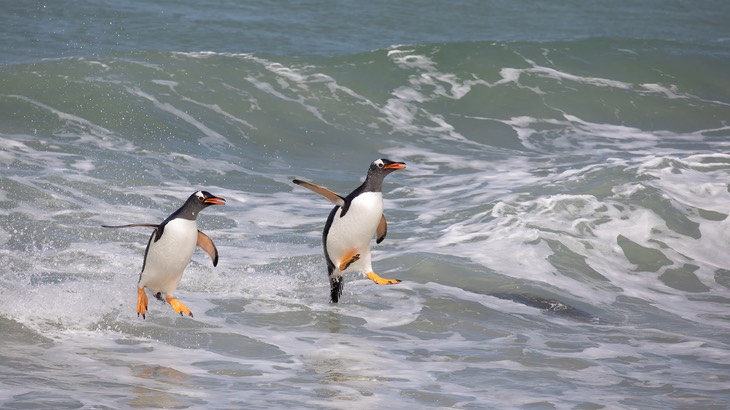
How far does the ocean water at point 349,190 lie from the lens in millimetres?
7348

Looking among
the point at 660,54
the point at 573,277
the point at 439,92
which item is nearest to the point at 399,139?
the point at 439,92

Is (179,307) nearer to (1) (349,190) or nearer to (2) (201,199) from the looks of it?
(2) (201,199)

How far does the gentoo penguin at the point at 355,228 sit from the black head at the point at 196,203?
99cm

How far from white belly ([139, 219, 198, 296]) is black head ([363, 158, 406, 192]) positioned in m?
1.41

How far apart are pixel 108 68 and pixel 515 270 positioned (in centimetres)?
1035

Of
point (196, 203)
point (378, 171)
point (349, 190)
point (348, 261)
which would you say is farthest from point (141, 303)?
point (349, 190)

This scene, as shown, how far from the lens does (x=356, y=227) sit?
879 centimetres

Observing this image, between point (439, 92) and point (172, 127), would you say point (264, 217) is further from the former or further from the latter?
point (439, 92)

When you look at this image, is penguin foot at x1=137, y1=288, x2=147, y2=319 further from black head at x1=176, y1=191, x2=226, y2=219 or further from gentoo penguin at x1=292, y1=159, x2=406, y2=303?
gentoo penguin at x1=292, y1=159, x2=406, y2=303

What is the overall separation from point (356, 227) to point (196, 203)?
1.35 m

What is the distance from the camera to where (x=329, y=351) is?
7844mm

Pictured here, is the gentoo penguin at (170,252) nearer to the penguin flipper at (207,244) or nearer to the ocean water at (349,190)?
the penguin flipper at (207,244)

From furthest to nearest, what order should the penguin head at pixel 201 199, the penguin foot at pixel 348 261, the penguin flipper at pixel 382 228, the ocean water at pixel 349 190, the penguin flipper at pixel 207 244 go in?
the penguin flipper at pixel 382 228 < the penguin foot at pixel 348 261 < the penguin flipper at pixel 207 244 < the penguin head at pixel 201 199 < the ocean water at pixel 349 190

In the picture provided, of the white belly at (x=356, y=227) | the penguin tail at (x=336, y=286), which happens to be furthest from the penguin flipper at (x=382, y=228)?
the penguin tail at (x=336, y=286)
